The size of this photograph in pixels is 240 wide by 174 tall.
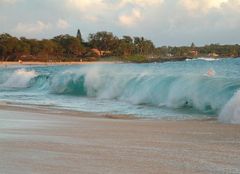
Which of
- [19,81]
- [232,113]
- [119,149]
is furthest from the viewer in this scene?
[19,81]

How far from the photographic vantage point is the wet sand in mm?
5539

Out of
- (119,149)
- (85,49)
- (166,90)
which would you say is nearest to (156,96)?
(166,90)

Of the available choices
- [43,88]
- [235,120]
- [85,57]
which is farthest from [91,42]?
[235,120]

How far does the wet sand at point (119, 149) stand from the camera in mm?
5539

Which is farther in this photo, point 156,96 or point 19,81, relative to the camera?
point 19,81

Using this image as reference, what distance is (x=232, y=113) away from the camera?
1051cm

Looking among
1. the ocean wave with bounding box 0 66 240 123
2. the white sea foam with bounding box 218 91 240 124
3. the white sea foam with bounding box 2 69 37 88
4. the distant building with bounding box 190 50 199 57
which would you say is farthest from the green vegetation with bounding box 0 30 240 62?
the white sea foam with bounding box 218 91 240 124

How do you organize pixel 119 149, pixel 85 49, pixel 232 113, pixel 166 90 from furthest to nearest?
pixel 85 49, pixel 166 90, pixel 232 113, pixel 119 149

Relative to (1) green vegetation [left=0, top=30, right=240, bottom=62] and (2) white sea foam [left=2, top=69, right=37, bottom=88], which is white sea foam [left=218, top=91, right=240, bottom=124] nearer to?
(2) white sea foam [left=2, top=69, right=37, bottom=88]

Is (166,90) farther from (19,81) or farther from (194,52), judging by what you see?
(194,52)

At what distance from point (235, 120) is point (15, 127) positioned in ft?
13.2

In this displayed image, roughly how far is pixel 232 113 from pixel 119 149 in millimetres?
4355

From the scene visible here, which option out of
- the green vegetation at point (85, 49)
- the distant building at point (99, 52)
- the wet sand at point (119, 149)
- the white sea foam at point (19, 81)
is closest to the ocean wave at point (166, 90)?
the wet sand at point (119, 149)

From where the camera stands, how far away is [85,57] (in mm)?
144750
